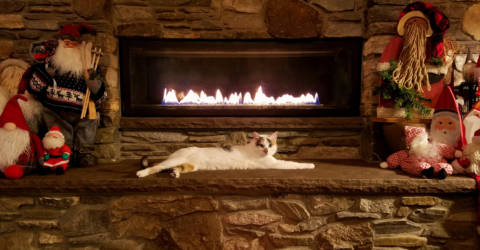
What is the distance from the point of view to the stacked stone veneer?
1.73 meters

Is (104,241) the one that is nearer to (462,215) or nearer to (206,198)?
(206,198)

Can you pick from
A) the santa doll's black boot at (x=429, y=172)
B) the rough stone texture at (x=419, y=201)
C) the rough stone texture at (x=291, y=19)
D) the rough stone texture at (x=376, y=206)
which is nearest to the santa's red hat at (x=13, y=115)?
the rough stone texture at (x=291, y=19)

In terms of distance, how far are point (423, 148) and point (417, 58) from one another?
0.76 metres

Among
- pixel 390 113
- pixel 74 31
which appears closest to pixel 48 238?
pixel 74 31

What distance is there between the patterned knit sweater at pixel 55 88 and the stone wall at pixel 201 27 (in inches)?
10.3

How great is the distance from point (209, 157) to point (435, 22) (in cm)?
204

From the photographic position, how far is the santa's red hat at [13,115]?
1762 mm

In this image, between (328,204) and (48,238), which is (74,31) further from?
(328,204)

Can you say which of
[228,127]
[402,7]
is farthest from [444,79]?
Answer: [228,127]

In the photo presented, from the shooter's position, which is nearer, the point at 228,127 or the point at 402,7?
the point at 402,7

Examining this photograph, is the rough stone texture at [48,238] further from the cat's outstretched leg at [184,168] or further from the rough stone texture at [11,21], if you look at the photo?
the rough stone texture at [11,21]

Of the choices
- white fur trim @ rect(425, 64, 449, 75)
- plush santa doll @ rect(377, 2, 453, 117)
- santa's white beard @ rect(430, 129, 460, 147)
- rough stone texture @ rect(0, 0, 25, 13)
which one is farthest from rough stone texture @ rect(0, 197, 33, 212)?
white fur trim @ rect(425, 64, 449, 75)

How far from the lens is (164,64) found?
2512mm

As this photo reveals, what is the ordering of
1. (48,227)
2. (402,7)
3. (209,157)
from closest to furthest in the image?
(48,227), (209,157), (402,7)
